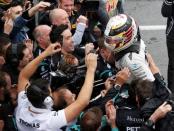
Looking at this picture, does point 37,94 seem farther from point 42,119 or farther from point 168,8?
point 168,8

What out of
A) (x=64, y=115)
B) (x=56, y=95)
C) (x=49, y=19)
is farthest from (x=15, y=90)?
(x=49, y=19)

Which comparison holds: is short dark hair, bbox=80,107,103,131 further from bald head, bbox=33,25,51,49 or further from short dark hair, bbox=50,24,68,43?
bald head, bbox=33,25,51,49

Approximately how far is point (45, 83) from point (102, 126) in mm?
702

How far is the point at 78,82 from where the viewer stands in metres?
5.82

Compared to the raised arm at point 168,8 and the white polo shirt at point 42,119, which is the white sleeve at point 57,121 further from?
the raised arm at point 168,8

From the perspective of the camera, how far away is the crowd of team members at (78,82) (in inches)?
189

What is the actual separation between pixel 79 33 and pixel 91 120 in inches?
98.7

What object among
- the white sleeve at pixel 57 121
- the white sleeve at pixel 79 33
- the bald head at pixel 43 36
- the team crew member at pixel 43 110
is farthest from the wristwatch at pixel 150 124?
the white sleeve at pixel 79 33

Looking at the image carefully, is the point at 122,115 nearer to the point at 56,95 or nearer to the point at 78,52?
the point at 56,95

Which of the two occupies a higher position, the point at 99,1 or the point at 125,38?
the point at 125,38

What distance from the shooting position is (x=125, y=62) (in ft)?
17.9

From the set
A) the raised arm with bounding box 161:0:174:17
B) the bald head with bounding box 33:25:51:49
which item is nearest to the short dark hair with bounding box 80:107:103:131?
the bald head with bounding box 33:25:51:49

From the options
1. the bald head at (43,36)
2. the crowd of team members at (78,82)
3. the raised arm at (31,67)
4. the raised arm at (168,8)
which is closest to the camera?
the crowd of team members at (78,82)

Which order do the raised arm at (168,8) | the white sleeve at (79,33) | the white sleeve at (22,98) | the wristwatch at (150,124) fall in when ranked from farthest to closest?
the raised arm at (168,8), the white sleeve at (79,33), the white sleeve at (22,98), the wristwatch at (150,124)
